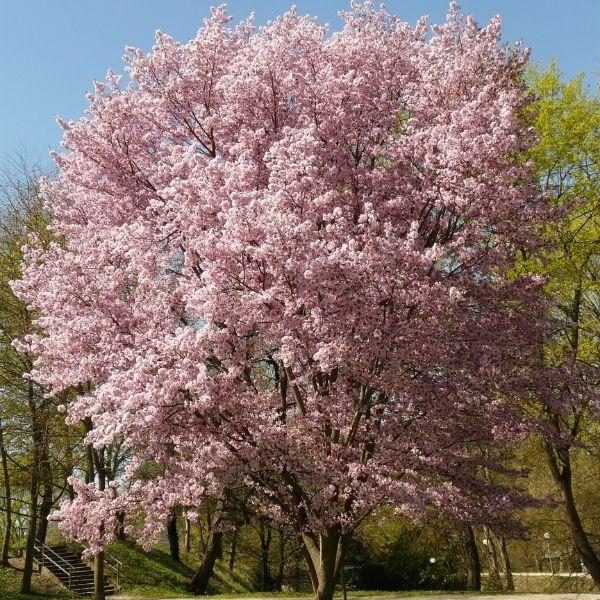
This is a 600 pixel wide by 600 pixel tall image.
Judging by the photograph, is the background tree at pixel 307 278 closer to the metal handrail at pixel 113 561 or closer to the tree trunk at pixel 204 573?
the tree trunk at pixel 204 573

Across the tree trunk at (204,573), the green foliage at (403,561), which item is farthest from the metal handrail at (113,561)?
the green foliage at (403,561)

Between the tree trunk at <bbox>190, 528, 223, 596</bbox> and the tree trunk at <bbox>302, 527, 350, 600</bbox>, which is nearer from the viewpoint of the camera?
the tree trunk at <bbox>302, 527, 350, 600</bbox>

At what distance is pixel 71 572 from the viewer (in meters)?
28.3

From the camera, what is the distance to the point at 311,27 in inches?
566

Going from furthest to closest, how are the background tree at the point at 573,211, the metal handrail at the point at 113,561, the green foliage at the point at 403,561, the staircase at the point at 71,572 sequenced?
1. the green foliage at the point at 403,561
2. the metal handrail at the point at 113,561
3. the staircase at the point at 71,572
4. the background tree at the point at 573,211

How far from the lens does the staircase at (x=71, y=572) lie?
2738cm

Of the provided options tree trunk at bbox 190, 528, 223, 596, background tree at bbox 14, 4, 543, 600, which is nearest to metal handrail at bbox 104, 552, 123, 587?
tree trunk at bbox 190, 528, 223, 596

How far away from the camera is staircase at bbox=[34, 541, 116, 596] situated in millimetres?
27375

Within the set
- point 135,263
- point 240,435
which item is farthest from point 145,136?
point 240,435

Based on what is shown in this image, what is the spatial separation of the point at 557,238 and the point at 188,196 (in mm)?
11062

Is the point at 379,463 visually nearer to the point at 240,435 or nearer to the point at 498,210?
the point at 240,435

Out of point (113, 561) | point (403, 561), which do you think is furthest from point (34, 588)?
point (403, 561)

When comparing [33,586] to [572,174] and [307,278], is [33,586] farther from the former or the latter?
[572,174]

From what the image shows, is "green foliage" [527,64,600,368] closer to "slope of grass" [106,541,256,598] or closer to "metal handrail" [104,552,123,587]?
"slope of grass" [106,541,256,598]
